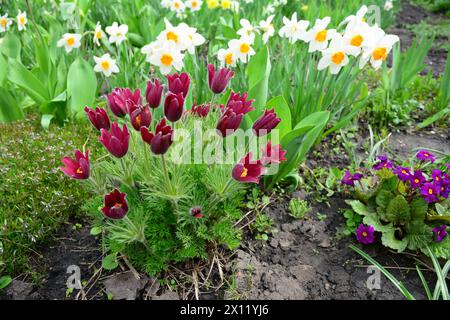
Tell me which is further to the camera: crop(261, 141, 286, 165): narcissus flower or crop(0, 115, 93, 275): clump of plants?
crop(0, 115, 93, 275): clump of plants

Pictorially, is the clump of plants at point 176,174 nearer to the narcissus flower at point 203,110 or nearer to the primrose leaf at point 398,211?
the narcissus flower at point 203,110

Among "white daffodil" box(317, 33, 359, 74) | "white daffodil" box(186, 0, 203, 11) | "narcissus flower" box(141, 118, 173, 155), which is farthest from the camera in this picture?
"white daffodil" box(186, 0, 203, 11)

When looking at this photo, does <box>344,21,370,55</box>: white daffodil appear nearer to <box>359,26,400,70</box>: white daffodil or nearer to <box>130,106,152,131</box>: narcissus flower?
<box>359,26,400,70</box>: white daffodil

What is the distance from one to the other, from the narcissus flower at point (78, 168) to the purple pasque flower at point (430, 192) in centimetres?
123

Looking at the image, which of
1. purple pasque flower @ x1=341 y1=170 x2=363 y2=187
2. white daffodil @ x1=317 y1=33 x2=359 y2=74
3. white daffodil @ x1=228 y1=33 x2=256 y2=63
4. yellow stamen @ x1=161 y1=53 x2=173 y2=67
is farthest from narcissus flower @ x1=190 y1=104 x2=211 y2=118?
purple pasque flower @ x1=341 y1=170 x2=363 y2=187

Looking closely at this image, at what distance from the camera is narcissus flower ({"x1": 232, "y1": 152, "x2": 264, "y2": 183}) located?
1.13 m

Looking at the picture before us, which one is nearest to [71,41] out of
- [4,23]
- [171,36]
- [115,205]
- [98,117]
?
[4,23]

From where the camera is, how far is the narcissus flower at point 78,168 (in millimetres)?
1101

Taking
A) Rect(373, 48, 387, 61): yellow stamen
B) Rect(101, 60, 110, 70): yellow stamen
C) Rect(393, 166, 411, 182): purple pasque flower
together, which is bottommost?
Rect(393, 166, 411, 182): purple pasque flower

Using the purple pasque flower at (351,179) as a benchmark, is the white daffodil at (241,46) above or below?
above

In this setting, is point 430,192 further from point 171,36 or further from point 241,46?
point 171,36

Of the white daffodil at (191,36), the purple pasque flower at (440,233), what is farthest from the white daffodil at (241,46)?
the purple pasque flower at (440,233)
